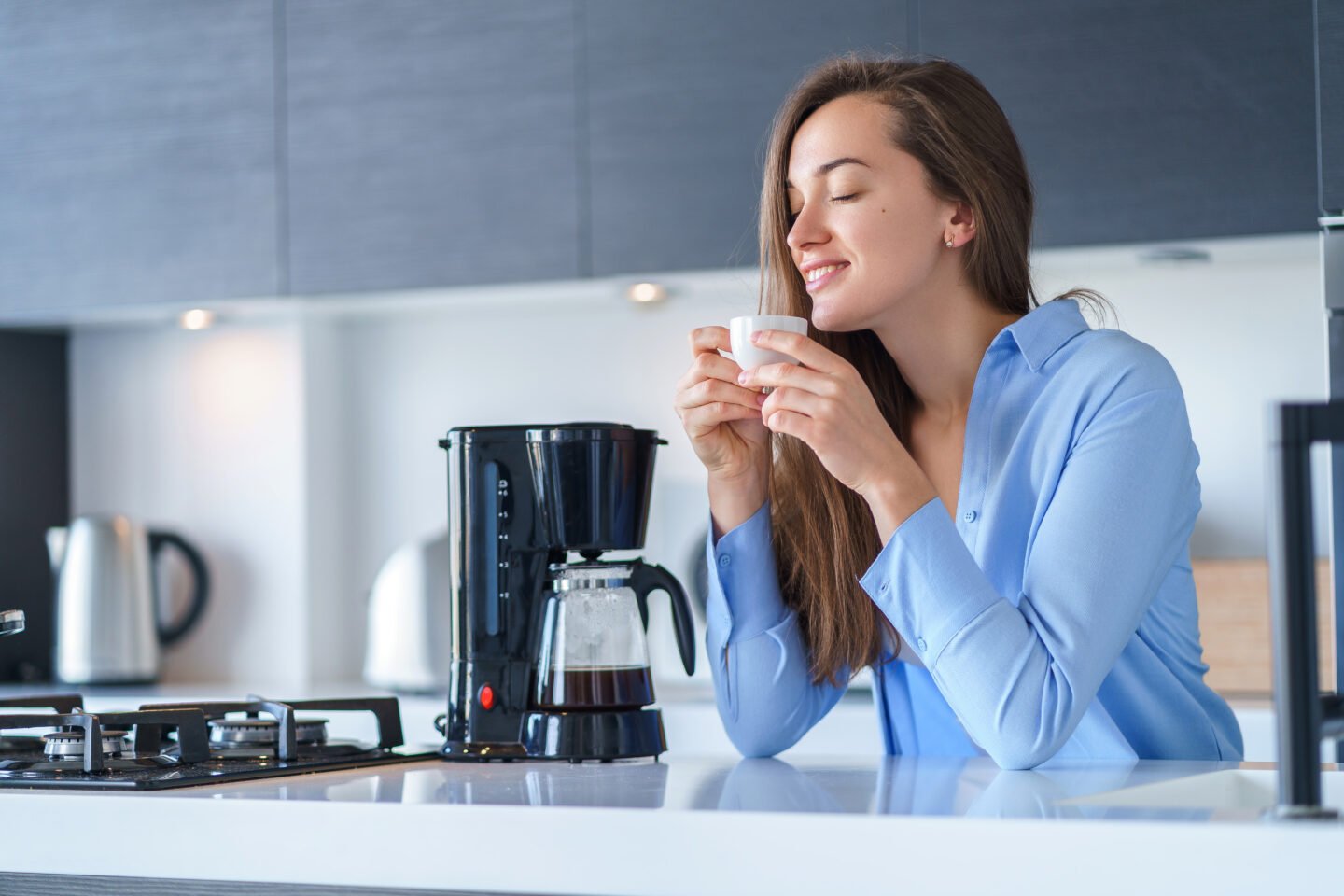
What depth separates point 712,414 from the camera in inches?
53.7

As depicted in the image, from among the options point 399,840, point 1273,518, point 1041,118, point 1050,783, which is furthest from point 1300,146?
point 399,840

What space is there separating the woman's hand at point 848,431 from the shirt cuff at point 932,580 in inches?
0.7

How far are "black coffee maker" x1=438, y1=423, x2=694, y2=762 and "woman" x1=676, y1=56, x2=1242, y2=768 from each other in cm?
10

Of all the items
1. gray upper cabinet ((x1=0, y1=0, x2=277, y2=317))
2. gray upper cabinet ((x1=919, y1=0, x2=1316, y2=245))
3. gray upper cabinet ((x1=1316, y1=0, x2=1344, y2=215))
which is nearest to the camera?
gray upper cabinet ((x1=1316, y1=0, x2=1344, y2=215))

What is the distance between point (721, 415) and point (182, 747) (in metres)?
0.51

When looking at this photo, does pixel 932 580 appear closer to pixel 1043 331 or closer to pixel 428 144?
pixel 1043 331

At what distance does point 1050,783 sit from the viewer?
3.47 feet

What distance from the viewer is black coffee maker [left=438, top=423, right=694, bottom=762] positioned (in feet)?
4.40

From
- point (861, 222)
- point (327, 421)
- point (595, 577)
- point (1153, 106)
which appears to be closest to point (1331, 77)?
point (1153, 106)

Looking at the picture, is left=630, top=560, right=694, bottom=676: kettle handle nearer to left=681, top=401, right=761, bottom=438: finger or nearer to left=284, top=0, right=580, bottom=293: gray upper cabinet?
left=681, top=401, right=761, bottom=438: finger

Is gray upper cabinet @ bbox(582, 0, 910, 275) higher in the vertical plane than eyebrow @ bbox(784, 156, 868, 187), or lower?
higher

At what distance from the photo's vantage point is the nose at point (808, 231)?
56.8 inches

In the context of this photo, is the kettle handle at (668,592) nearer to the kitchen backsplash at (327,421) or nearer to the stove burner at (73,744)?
the stove burner at (73,744)

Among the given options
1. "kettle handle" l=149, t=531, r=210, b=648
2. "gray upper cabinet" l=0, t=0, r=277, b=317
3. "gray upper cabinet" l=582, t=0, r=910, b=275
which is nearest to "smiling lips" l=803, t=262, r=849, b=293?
"gray upper cabinet" l=582, t=0, r=910, b=275
